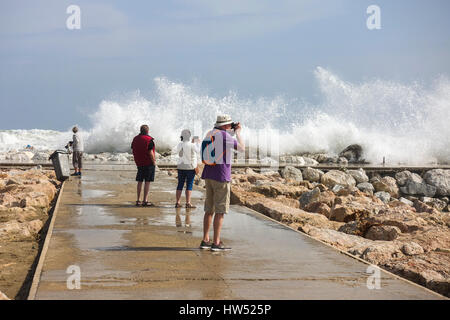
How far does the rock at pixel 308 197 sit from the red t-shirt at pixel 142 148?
4.86 meters

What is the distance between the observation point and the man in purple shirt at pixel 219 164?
655 centimetres

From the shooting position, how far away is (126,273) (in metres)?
5.46

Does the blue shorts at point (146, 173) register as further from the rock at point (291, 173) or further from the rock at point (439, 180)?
the rock at point (439, 180)

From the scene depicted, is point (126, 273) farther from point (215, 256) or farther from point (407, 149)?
point (407, 149)

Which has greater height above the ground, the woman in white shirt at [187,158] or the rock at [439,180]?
the woman in white shirt at [187,158]

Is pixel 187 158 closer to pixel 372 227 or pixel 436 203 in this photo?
pixel 372 227

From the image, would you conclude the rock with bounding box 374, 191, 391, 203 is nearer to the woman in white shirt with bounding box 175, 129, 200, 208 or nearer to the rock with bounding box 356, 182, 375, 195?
the rock with bounding box 356, 182, 375, 195

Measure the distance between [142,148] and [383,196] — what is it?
12.4 meters

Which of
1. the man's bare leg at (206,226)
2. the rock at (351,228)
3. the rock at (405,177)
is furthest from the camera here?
the rock at (405,177)

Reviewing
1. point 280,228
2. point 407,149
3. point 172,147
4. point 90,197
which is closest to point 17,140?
point 172,147

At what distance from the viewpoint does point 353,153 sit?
3988 centimetres

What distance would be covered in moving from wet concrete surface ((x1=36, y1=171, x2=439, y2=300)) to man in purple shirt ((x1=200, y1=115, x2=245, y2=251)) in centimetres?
32

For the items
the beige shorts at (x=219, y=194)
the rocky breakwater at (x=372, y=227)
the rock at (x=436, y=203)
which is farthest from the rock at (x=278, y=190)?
the beige shorts at (x=219, y=194)

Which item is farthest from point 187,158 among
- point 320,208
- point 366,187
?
point 366,187
